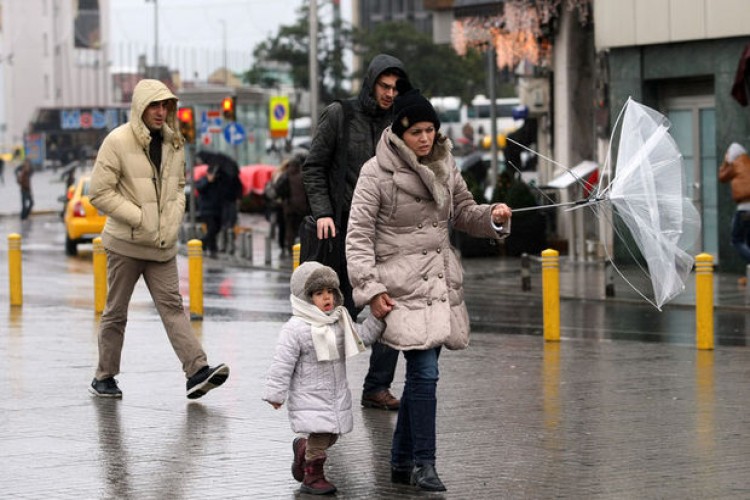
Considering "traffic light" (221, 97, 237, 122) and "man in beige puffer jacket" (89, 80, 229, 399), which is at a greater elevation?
"traffic light" (221, 97, 237, 122)

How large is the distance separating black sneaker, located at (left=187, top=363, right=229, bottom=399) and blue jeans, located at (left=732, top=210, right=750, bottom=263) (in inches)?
448

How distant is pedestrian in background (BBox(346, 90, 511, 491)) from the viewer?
8.09 metres

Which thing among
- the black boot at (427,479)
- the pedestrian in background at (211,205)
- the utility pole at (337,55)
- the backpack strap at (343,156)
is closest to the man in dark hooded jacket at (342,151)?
the backpack strap at (343,156)

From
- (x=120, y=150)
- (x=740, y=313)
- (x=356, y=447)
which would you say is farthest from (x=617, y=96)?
(x=356, y=447)

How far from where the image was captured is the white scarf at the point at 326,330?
8.05 m

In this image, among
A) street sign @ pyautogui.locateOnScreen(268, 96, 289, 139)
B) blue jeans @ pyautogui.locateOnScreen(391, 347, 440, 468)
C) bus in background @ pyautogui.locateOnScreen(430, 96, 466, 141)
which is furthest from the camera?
bus in background @ pyautogui.locateOnScreen(430, 96, 466, 141)

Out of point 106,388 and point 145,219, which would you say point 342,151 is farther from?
point 106,388

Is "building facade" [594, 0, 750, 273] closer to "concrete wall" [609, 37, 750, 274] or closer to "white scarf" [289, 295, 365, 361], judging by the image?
"concrete wall" [609, 37, 750, 274]

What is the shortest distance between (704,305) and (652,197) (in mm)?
5989

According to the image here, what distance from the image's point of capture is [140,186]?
36.4 ft

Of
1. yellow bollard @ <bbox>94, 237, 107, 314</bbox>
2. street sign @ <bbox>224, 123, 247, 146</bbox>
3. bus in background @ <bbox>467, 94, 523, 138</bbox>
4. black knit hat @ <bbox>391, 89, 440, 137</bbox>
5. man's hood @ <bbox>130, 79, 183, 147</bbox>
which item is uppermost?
bus in background @ <bbox>467, 94, 523, 138</bbox>

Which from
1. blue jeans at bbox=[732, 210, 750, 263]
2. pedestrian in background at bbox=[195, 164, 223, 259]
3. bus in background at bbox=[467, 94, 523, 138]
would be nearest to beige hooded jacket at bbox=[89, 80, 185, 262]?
blue jeans at bbox=[732, 210, 750, 263]

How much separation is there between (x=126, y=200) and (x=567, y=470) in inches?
153

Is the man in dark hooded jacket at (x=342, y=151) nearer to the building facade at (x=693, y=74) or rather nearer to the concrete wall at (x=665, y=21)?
the building facade at (x=693, y=74)
